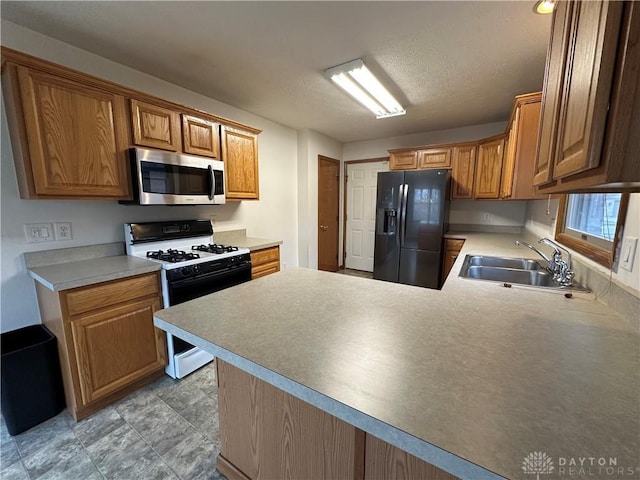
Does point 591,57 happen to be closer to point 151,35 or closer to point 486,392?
point 486,392

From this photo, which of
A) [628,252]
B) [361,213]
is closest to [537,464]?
[628,252]

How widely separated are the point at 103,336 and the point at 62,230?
2.72 feet

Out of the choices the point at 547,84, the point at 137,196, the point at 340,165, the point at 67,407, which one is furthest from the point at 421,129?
the point at 67,407

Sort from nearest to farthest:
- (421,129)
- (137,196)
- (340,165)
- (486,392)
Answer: (486,392) → (137,196) → (421,129) → (340,165)

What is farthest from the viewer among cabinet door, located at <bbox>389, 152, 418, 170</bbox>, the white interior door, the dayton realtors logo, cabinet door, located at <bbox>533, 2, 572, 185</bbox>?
the white interior door

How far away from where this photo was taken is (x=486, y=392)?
617 millimetres

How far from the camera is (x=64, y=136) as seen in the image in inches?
64.5

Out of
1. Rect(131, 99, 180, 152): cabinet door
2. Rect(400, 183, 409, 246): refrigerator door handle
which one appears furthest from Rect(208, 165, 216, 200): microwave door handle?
Rect(400, 183, 409, 246): refrigerator door handle

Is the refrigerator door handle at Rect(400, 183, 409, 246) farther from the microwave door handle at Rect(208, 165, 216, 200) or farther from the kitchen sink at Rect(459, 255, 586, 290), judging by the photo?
the microwave door handle at Rect(208, 165, 216, 200)

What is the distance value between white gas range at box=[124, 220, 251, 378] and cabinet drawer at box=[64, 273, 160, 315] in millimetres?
95

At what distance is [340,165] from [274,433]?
14.6ft

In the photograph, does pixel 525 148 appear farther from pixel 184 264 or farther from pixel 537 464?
pixel 184 264

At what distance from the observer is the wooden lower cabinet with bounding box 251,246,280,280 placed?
2.68 m

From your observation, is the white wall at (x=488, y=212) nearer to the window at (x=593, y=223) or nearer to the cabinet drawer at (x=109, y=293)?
the window at (x=593, y=223)
